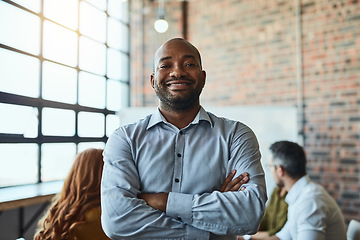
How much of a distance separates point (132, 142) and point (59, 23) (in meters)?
3.20

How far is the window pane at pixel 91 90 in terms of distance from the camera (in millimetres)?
4367

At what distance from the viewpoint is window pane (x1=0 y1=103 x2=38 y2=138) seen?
3.32 m

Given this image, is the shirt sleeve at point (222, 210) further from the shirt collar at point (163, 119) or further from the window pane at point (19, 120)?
the window pane at point (19, 120)

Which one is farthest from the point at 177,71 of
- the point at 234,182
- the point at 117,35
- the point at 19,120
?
the point at 117,35

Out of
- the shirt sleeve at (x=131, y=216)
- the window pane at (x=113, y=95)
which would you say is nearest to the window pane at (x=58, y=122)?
the window pane at (x=113, y=95)

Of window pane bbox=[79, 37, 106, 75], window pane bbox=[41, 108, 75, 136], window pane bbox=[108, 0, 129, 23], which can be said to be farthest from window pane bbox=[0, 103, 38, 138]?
window pane bbox=[108, 0, 129, 23]

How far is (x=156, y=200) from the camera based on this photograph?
1.32 m

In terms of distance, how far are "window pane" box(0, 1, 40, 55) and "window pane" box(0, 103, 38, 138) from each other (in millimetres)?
678

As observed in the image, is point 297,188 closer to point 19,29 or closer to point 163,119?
point 163,119

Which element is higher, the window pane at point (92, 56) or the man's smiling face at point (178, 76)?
the window pane at point (92, 56)

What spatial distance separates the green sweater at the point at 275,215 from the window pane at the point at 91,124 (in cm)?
262

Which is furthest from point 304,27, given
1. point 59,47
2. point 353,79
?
point 59,47

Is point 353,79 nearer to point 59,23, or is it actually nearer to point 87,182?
point 87,182

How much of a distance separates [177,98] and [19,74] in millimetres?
2762
